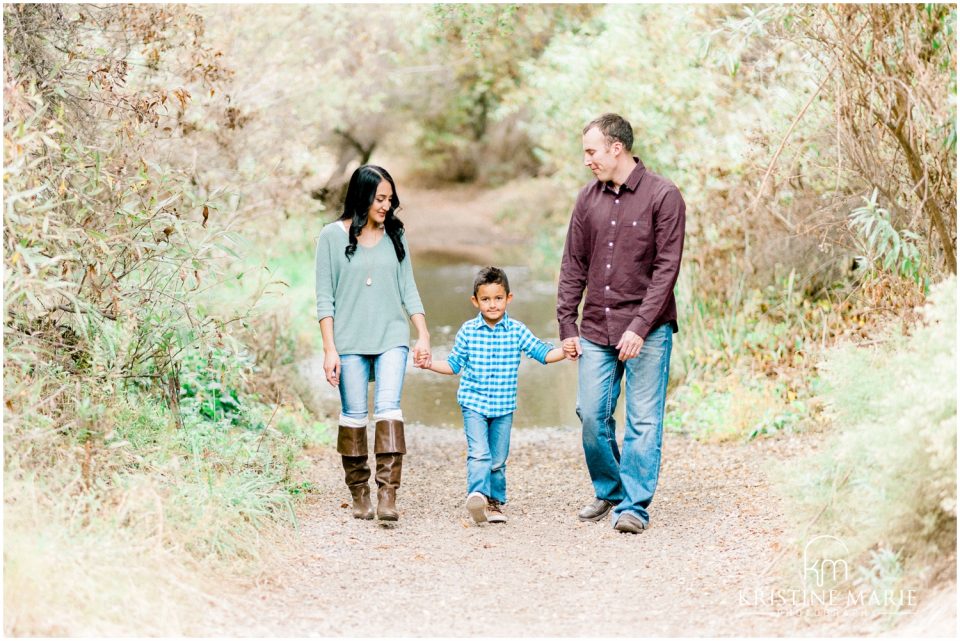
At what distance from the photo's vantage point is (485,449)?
5.81 metres

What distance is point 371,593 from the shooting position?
→ 4645 millimetres

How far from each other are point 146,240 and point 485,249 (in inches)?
721

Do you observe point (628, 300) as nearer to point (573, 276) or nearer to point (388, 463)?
point (573, 276)

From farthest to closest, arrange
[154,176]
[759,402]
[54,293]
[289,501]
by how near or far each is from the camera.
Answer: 1. [759,402]
2. [154,176]
3. [289,501]
4. [54,293]

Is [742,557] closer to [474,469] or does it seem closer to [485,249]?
[474,469]

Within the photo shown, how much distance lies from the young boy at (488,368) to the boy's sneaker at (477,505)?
6 centimetres

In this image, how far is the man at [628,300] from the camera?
5516mm

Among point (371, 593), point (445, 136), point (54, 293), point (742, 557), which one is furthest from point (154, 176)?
point (445, 136)

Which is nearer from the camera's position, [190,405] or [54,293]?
[54,293]

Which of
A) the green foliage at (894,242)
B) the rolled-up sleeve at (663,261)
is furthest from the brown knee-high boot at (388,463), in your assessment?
the green foliage at (894,242)

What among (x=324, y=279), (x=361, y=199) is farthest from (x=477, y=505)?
(x=361, y=199)

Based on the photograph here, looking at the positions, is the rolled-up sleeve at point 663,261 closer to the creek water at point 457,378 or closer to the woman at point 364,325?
the woman at point 364,325

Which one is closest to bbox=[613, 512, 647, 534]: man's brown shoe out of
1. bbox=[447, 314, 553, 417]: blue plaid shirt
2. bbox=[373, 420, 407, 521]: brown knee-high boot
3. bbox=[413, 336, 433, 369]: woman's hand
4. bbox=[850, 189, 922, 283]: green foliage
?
bbox=[447, 314, 553, 417]: blue plaid shirt

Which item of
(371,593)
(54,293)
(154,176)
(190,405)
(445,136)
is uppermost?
(445,136)
